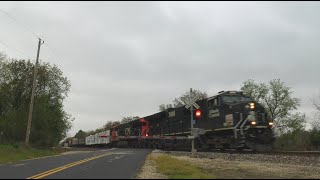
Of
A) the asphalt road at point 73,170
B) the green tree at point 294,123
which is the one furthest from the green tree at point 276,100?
the asphalt road at point 73,170

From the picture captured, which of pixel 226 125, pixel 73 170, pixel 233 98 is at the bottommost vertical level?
pixel 73 170

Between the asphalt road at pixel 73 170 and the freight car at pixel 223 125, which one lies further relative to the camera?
the freight car at pixel 223 125

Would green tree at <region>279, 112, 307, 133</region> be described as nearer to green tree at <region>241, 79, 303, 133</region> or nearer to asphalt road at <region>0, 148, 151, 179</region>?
green tree at <region>241, 79, 303, 133</region>

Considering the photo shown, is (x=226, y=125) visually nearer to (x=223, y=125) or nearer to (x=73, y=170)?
(x=223, y=125)

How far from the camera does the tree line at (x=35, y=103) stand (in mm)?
49719

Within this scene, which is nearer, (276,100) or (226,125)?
(226,125)

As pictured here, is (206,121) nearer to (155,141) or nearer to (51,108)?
(155,141)

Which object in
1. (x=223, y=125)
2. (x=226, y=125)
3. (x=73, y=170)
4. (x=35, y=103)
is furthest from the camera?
(x=35, y=103)

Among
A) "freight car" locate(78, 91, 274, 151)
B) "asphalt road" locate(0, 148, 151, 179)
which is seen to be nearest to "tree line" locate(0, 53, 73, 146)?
"freight car" locate(78, 91, 274, 151)

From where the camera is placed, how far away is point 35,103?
5222 cm

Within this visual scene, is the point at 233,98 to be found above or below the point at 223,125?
above

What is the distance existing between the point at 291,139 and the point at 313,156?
23.8 metres

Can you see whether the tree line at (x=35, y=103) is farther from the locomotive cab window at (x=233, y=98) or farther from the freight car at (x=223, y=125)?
the locomotive cab window at (x=233, y=98)

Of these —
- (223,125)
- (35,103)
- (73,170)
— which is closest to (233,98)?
(223,125)
